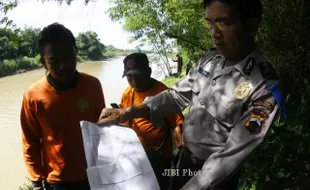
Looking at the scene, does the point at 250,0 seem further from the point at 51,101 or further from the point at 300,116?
the point at 51,101

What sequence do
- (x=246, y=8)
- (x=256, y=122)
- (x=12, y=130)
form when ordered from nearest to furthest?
(x=256, y=122)
(x=246, y=8)
(x=12, y=130)

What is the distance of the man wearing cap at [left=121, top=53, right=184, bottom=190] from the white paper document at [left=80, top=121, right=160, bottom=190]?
2.52 ft

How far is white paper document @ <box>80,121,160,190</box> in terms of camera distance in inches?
44.5

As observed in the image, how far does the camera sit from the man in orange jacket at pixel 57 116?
5.58ft

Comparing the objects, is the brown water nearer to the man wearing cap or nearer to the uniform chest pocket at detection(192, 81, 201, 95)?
the man wearing cap

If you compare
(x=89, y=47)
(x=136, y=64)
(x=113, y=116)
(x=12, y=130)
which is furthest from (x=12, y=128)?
(x=89, y=47)

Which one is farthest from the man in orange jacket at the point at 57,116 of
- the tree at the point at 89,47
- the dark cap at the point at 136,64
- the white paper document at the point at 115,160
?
the tree at the point at 89,47

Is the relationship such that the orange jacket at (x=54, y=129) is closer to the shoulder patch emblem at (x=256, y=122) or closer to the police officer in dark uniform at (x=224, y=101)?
the police officer in dark uniform at (x=224, y=101)

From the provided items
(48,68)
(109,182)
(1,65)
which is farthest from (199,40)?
(1,65)

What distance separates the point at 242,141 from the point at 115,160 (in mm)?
522

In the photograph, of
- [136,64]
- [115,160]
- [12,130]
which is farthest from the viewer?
[12,130]

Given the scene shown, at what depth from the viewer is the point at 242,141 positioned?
97 centimetres

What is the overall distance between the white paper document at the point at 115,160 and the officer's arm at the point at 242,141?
228 mm

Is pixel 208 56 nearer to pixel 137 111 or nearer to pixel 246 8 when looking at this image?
pixel 246 8
